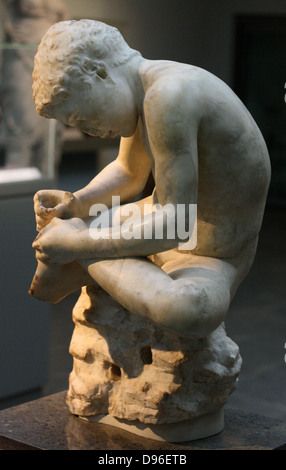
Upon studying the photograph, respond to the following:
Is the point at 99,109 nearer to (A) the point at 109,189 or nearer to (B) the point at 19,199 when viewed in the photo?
(A) the point at 109,189

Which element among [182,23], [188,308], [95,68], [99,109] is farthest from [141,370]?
[182,23]

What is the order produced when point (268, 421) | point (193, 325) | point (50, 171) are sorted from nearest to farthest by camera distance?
point (193, 325), point (268, 421), point (50, 171)

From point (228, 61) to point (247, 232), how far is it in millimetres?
5204

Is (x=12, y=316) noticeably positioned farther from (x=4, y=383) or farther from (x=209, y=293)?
(x=209, y=293)

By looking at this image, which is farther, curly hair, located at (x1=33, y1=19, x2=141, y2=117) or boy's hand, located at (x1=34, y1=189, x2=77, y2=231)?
boy's hand, located at (x1=34, y1=189, x2=77, y2=231)

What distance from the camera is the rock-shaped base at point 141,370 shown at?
2.61 metres

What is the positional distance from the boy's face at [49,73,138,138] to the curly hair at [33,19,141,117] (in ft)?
0.07

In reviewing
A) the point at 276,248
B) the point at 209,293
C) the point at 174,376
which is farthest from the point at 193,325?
the point at 276,248

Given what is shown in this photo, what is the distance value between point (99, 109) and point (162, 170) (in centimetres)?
26

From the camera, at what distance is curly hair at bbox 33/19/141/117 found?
2.38 metres

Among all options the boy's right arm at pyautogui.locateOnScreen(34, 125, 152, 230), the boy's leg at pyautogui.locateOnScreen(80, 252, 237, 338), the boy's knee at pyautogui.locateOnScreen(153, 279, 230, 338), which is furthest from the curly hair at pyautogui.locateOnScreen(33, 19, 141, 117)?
the boy's knee at pyautogui.locateOnScreen(153, 279, 230, 338)

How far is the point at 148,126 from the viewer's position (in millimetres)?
2412

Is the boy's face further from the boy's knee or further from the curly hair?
the boy's knee
